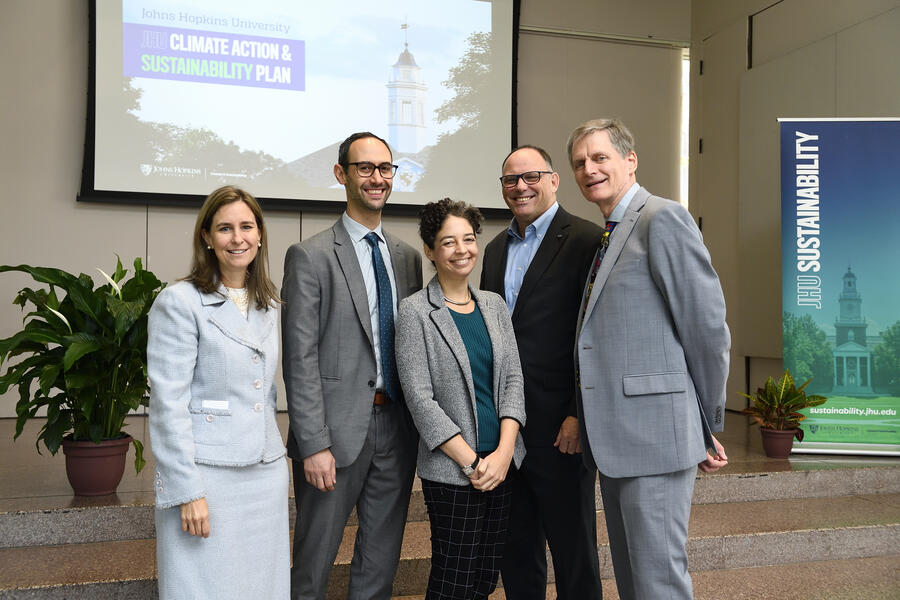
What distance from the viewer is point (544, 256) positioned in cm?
236

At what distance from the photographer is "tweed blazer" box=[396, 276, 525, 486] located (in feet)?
6.47

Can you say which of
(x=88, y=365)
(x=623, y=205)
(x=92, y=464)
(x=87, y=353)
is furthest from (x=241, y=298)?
(x=92, y=464)

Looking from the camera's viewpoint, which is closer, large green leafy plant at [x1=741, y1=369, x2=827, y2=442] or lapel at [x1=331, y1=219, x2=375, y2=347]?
lapel at [x1=331, y1=219, x2=375, y2=347]

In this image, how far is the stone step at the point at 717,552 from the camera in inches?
100

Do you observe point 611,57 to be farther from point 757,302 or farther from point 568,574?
point 568,574

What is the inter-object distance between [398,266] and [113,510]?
5.67 feet

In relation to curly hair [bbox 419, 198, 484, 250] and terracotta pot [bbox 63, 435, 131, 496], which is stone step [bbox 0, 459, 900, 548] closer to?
terracotta pot [bbox 63, 435, 131, 496]

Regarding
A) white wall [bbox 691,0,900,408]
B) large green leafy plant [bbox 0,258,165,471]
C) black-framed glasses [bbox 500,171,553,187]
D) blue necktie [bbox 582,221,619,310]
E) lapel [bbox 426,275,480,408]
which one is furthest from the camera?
white wall [bbox 691,0,900,408]

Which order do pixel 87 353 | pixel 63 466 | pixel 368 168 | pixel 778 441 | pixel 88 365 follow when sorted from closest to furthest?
1. pixel 368 168
2. pixel 87 353
3. pixel 88 365
4. pixel 63 466
5. pixel 778 441

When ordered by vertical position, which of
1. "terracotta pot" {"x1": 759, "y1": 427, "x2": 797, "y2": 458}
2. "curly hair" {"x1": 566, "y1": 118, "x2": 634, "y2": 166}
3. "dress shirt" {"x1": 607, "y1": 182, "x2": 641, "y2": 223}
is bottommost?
"terracotta pot" {"x1": 759, "y1": 427, "x2": 797, "y2": 458}

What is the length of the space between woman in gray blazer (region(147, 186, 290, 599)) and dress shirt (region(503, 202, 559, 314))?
2.79 ft

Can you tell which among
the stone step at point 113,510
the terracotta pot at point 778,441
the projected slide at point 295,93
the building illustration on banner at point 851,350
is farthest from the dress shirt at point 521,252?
the projected slide at point 295,93

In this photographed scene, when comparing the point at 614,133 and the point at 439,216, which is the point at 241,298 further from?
the point at 614,133

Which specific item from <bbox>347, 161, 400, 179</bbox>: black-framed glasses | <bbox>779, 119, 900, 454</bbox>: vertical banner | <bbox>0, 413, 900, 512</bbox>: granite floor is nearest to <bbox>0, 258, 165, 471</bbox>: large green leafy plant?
<bbox>0, 413, 900, 512</bbox>: granite floor
